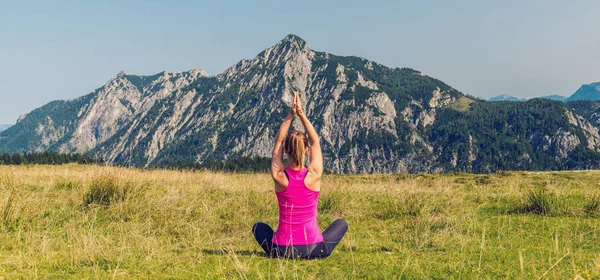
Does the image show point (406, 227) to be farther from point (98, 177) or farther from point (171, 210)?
point (98, 177)

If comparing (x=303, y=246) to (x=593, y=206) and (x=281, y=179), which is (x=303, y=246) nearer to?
(x=281, y=179)

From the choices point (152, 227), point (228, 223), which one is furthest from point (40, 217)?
point (228, 223)

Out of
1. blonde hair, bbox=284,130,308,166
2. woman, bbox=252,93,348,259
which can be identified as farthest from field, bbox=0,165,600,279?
blonde hair, bbox=284,130,308,166

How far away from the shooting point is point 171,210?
10.7 m

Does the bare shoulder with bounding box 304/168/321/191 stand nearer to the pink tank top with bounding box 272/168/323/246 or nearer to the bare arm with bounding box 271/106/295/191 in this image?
the pink tank top with bounding box 272/168/323/246

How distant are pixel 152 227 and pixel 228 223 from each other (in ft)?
6.53

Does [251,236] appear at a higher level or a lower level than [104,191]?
lower

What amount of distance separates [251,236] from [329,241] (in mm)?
2818

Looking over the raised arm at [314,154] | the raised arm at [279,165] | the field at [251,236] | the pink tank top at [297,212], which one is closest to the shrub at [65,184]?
the field at [251,236]

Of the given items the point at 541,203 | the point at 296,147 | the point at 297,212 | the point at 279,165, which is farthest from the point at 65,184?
the point at 541,203

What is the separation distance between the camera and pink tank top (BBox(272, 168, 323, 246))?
6.25m

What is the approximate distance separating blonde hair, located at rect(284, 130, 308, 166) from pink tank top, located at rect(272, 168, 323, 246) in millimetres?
223

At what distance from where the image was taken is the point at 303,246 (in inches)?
249

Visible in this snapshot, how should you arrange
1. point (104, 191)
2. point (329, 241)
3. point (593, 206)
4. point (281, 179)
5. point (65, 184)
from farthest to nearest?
point (65, 184)
point (104, 191)
point (593, 206)
point (329, 241)
point (281, 179)
